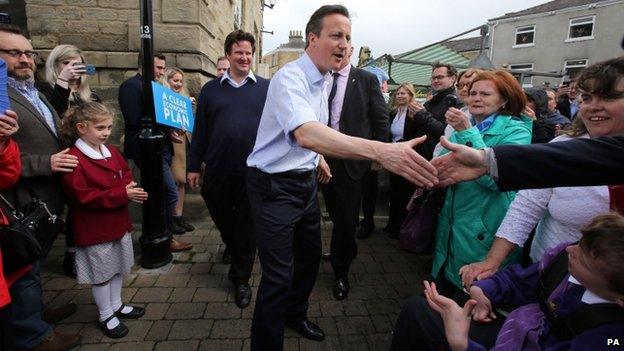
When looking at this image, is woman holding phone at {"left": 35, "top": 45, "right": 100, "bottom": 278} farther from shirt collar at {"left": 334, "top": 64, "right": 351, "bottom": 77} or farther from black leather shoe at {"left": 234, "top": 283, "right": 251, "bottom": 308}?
shirt collar at {"left": 334, "top": 64, "right": 351, "bottom": 77}

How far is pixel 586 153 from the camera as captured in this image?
1293mm

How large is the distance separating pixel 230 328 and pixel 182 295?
66 centimetres

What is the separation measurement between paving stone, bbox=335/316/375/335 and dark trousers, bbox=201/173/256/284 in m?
0.89

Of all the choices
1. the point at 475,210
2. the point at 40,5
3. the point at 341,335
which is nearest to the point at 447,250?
the point at 475,210

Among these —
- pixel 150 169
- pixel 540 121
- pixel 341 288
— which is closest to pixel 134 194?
pixel 150 169

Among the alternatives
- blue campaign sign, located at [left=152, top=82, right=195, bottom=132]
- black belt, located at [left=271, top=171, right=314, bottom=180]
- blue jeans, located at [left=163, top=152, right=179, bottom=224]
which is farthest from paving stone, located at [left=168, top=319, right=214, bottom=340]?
blue campaign sign, located at [left=152, top=82, right=195, bottom=132]

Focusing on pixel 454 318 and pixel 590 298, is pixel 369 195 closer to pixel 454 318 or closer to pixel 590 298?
pixel 454 318

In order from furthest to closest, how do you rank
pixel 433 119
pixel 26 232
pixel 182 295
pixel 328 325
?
1. pixel 433 119
2. pixel 182 295
3. pixel 328 325
4. pixel 26 232

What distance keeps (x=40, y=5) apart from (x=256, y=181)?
4.74 m

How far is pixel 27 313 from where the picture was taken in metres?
2.15

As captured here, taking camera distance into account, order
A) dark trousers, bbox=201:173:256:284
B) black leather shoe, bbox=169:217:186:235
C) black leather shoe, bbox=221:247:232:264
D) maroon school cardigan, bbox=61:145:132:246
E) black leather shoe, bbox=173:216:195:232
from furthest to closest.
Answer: black leather shoe, bbox=173:216:195:232 < black leather shoe, bbox=169:217:186:235 < black leather shoe, bbox=221:247:232:264 < dark trousers, bbox=201:173:256:284 < maroon school cardigan, bbox=61:145:132:246

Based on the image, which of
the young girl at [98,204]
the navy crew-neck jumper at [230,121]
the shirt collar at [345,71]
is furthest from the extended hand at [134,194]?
the shirt collar at [345,71]

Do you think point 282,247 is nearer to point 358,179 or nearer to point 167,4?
point 358,179

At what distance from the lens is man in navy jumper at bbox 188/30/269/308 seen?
3068 millimetres
